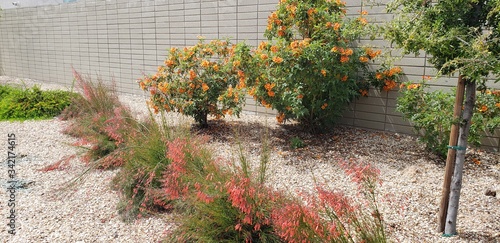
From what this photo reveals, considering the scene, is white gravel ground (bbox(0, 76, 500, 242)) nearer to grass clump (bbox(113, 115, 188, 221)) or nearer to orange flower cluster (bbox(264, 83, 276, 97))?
grass clump (bbox(113, 115, 188, 221))

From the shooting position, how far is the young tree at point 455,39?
2.15 m

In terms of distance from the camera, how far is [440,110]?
379cm

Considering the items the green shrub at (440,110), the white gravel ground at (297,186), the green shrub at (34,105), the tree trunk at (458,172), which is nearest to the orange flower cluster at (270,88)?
the white gravel ground at (297,186)

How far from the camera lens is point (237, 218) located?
7.86 feet

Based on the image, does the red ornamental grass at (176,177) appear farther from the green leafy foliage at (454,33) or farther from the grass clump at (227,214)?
the green leafy foliage at (454,33)

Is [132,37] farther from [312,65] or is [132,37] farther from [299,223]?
[299,223]

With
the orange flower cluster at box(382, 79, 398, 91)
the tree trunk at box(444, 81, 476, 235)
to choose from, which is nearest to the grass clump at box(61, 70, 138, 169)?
the tree trunk at box(444, 81, 476, 235)

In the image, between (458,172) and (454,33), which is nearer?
(454,33)

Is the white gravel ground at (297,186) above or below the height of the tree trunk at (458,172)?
below

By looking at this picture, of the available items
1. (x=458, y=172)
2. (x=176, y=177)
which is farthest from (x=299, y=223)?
(x=458, y=172)

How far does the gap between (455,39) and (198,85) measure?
3.59m

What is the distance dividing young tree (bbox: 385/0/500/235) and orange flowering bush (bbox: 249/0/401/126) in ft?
5.54

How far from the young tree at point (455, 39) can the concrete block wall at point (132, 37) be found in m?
1.45

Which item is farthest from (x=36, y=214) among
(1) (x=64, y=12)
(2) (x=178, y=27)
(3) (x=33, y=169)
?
(1) (x=64, y=12)
